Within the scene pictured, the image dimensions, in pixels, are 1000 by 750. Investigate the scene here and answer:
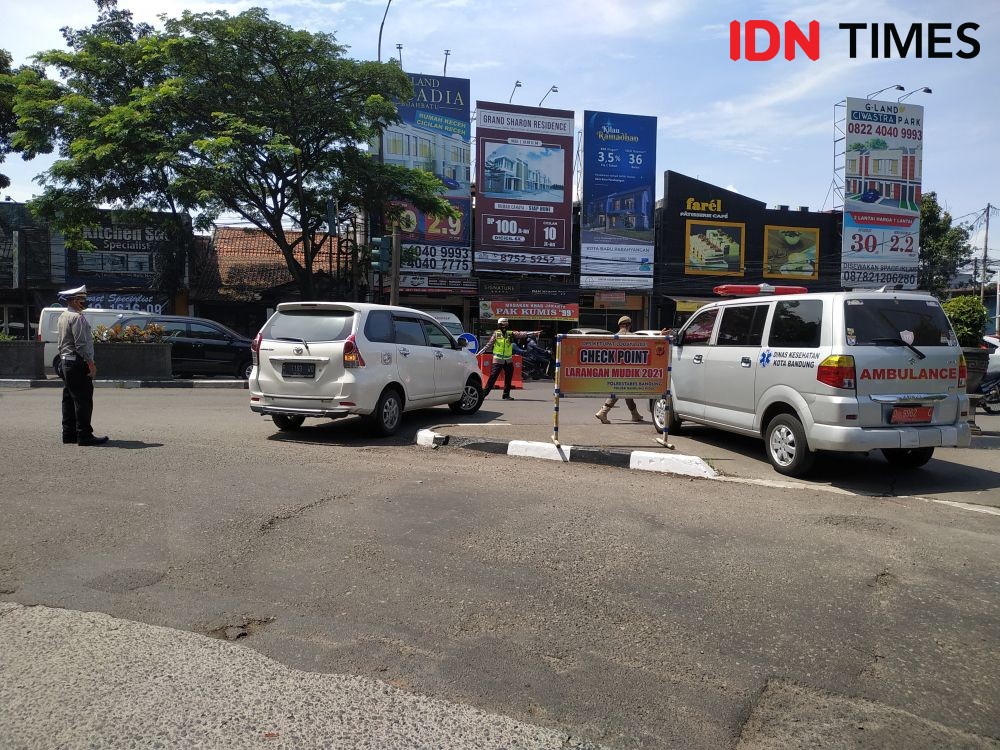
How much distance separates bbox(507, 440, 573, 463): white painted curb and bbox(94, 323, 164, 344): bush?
38.7 ft

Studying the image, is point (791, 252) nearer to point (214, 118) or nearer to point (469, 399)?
point (214, 118)

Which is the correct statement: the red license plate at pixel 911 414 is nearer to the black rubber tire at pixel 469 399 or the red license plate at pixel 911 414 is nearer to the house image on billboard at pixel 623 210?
the black rubber tire at pixel 469 399

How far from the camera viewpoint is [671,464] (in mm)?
7598

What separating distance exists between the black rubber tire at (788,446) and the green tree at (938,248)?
35463 mm

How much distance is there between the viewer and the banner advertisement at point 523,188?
3066 centimetres

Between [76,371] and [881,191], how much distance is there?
36405mm

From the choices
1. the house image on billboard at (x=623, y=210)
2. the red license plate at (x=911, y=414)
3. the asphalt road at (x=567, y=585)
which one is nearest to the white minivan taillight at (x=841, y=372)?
the red license plate at (x=911, y=414)

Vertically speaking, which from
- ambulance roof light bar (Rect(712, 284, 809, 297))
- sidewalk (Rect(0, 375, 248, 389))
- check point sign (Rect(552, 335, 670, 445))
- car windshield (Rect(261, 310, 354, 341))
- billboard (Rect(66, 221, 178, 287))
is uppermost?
billboard (Rect(66, 221, 178, 287))

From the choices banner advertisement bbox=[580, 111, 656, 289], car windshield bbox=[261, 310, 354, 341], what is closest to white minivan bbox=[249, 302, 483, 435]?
car windshield bbox=[261, 310, 354, 341]

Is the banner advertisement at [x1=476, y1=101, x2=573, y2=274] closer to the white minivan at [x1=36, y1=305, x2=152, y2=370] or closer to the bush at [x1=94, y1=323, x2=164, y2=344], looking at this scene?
the white minivan at [x1=36, y1=305, x2=152, y2=370]

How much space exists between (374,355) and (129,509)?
12.7ft

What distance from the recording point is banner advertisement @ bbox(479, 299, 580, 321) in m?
30.1

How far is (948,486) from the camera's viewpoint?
7266mm

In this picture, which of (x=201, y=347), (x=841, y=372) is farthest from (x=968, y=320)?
(x=201, y=347)
